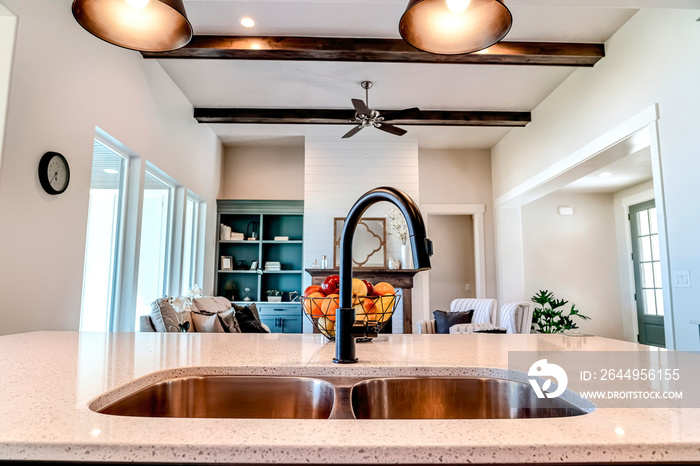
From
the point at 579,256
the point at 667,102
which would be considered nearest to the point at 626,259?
the point at 579,256

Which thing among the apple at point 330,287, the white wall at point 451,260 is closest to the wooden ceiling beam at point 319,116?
the white wall at point 451,260

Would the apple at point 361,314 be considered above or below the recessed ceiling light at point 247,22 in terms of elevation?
below

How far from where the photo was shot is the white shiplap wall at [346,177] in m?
6.12

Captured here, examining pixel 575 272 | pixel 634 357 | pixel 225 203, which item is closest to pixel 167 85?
pixel 225 203

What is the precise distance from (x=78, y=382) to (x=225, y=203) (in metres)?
5.83

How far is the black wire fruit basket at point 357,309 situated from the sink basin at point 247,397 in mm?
253

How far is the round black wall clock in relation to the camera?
258 cm

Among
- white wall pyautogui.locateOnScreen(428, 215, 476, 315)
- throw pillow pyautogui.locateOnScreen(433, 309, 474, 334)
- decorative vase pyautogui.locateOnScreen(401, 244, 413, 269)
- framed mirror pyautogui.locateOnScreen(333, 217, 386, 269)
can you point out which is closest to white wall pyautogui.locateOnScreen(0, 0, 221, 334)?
framed mirror pyautogui.locateOnScreen(333, 217, 386, 269)

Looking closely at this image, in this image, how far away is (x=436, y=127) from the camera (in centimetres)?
596

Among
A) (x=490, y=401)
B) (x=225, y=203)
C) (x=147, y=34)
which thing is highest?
(x=225, y=203)

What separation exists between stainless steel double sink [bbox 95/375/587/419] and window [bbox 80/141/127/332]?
2.91 m

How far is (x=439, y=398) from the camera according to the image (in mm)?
932

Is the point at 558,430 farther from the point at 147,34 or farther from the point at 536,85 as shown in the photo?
the point at 536,85

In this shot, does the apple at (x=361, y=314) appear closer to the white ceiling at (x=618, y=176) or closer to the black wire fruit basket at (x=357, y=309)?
the black wire fruit basket at (x=357, y=309)
